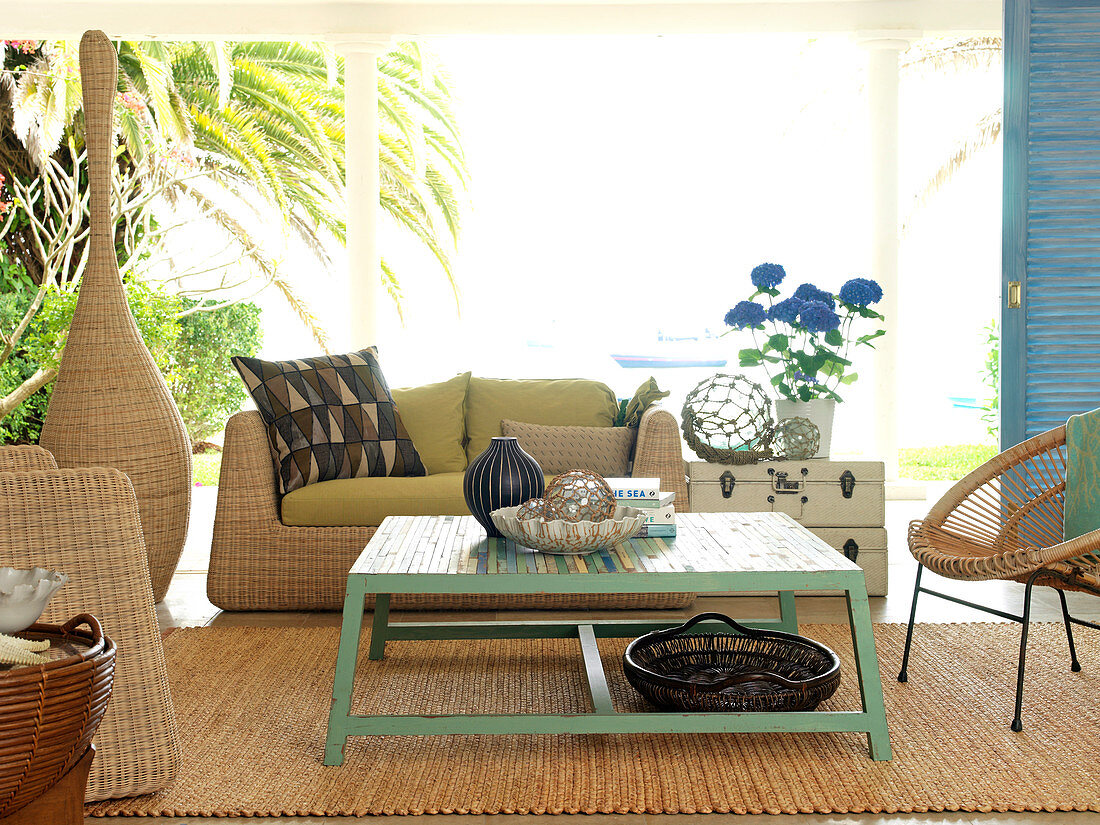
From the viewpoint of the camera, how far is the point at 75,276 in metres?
6.88

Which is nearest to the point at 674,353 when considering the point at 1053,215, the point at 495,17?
the point at 495,17

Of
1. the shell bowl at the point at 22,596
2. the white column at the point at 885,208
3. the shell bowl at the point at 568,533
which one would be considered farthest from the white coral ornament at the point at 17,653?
the white column at the point at 885,208

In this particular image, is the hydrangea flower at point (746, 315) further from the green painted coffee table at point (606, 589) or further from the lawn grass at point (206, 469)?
the lawn grass at point (206, 469)

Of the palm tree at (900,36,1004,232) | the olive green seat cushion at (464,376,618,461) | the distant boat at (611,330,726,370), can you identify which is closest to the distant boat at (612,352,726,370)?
the distant boat at (611,330,726,370)

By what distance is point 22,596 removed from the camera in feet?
4.28

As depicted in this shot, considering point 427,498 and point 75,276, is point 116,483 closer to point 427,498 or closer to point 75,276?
point 427,498

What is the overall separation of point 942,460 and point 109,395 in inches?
291

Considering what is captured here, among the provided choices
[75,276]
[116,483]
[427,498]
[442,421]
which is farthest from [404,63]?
[116,483]

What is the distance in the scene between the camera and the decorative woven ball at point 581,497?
2039mm

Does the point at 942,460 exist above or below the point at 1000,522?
below

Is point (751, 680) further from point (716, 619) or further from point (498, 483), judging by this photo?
point (498, 483)

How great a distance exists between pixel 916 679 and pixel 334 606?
1766 mm

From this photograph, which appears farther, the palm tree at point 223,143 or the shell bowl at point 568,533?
the palm tree at point 223,143

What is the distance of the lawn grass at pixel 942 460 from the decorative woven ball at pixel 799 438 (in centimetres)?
443
